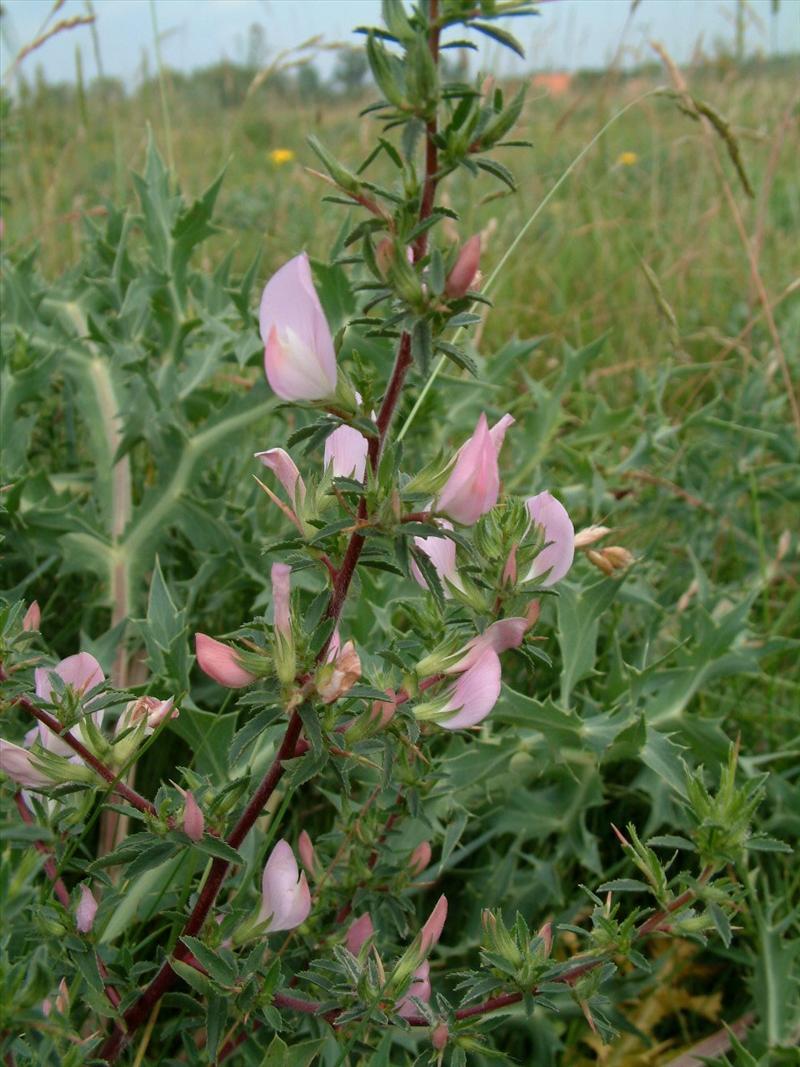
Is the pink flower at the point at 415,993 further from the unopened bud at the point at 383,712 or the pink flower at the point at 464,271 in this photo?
the pink flower at the point at 464,271

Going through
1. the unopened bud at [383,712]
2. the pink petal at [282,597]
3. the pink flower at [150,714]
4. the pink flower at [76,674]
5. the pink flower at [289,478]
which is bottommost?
the pink flower at [150,714]

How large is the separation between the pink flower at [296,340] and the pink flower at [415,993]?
53cm

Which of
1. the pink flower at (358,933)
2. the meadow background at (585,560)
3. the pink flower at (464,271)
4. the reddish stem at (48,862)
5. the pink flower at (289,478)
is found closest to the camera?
the pink flower at (464,271)

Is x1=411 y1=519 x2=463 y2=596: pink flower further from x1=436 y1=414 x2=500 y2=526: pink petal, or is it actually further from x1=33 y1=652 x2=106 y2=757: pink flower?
x1=33 y1=652 x2=106 y2=757: pink flower

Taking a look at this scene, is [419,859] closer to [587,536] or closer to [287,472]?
[587,536]

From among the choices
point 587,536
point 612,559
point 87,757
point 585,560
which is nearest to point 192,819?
point 87,757

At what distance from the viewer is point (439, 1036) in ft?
2.96

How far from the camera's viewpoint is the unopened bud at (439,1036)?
0.90 meters

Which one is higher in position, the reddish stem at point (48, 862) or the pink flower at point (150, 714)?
the pink flower at point (150, 714)

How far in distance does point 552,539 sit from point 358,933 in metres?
0.45

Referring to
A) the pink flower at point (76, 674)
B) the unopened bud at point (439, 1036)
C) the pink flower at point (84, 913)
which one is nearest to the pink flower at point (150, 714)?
the pink flower at point (76, 674)

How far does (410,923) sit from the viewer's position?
131 centimetres

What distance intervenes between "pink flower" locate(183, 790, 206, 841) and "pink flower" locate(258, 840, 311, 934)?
0.35 ft

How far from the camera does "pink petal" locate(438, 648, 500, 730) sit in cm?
85
